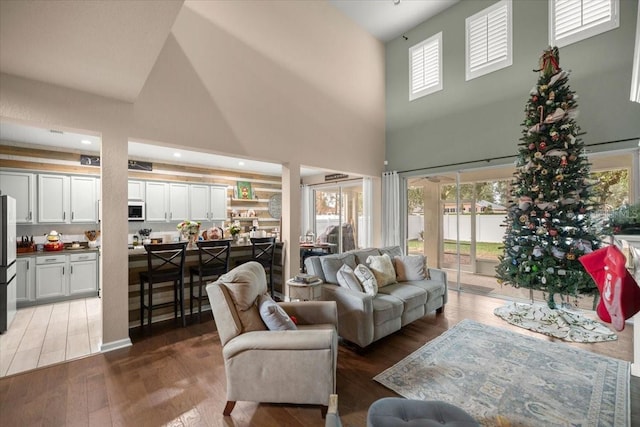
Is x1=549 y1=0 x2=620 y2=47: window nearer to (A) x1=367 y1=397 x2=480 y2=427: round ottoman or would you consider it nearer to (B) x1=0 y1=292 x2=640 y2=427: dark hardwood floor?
(B) x1=0 y1=292 x2=640 y2=427: dark hardwood floor

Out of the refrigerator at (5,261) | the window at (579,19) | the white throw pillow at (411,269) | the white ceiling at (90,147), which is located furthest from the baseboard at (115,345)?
the window at (579,19)

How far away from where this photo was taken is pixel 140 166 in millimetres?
5973

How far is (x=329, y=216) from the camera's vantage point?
851 centimetres

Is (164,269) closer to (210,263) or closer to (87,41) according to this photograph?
(210,263)

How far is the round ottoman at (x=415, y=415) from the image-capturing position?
54.7 inches

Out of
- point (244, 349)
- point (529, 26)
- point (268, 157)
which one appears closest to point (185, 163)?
point (268, 157)

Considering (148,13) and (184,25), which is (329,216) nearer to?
(184,25)

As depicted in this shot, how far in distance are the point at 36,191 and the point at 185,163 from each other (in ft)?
8.68

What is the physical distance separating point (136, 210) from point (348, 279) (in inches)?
198

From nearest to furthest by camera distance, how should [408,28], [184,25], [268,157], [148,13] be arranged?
[148,13] < [184,25] < [268,157] < [408,28]

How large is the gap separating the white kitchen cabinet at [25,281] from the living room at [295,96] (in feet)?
8.97

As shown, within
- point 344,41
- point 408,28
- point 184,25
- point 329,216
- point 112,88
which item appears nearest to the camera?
point 112,88

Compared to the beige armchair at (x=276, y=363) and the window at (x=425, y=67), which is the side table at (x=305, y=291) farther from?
the window at (x=425, y=67)

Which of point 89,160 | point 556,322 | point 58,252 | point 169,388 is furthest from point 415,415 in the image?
point 89,160
